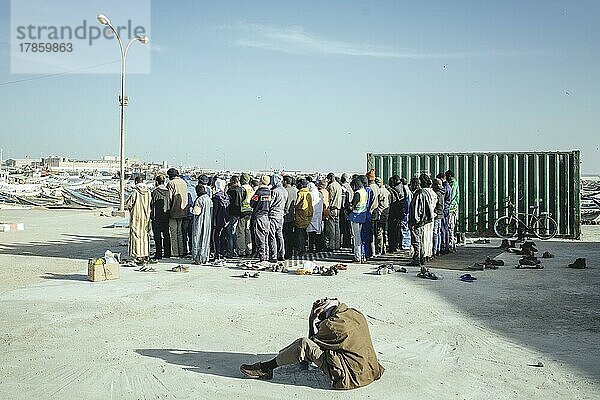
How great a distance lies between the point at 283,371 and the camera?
269 inches

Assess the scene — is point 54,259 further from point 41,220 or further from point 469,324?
point 41,220

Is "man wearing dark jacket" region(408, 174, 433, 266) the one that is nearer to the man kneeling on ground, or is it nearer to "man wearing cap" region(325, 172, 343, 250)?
"man wearing cap" region(325, 172, 343, 250)

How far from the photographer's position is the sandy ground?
638 cm

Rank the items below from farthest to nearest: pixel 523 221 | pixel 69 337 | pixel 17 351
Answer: pixel 523 221 → pixel 69 337 → pixel 17 351

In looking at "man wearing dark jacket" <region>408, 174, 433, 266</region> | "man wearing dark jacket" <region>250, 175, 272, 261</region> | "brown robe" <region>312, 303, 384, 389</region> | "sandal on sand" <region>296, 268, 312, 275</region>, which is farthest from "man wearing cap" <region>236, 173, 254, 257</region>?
"brown robe" <region>312, 303, 384, 389</region>

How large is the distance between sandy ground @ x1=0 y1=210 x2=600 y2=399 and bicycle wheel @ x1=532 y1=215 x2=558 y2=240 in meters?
6.44

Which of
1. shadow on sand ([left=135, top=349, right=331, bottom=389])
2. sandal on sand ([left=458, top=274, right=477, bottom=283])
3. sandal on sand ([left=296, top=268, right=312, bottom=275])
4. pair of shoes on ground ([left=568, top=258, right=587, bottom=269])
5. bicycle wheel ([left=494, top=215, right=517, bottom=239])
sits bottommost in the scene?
shadow on sand ([left=135, top=349, right=331, bottom=389])

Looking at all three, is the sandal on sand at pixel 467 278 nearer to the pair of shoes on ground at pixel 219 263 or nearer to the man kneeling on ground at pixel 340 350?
the pair of shoes on ground at pixel 219 263

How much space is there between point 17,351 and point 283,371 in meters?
3.19

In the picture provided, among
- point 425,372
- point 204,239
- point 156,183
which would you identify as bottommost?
point 425,372

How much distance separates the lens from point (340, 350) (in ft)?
20.5

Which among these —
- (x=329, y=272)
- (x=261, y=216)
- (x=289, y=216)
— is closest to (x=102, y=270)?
(x=261, y=216)

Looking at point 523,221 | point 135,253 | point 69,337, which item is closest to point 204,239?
point 135,253

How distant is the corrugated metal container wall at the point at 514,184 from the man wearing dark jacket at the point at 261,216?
9.15 m
